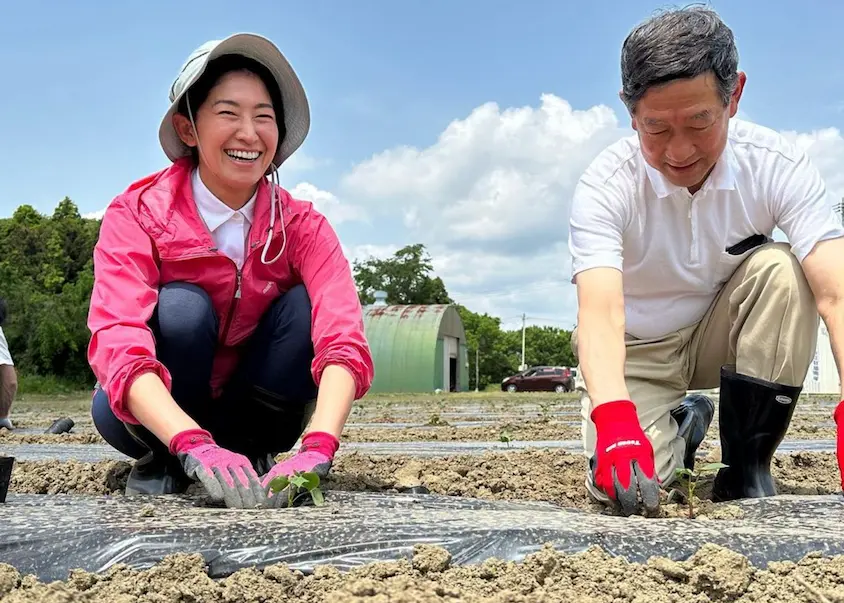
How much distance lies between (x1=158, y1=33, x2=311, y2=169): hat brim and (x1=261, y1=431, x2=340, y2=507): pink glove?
2.79ft

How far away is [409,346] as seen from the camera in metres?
21.1

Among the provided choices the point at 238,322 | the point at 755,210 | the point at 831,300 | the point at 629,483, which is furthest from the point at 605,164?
the point at 238,322

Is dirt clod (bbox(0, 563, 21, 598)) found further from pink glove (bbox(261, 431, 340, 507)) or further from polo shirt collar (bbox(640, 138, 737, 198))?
polo shirt collar (bbox(640, 138, 737, 198))

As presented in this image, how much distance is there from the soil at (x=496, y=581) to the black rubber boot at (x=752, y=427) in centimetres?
76

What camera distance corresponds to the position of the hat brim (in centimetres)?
191

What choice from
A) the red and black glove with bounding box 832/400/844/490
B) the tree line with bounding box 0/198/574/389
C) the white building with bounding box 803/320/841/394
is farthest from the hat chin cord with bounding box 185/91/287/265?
the white building with bounding box 803/320/841/394

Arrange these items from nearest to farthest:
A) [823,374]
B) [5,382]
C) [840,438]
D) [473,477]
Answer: [840,438]
[473,477]
[5,382]
[823,374]

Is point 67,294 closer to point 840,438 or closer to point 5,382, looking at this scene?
point 5,382

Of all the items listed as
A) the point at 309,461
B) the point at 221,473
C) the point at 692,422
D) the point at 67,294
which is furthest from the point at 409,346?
the point at 221,473

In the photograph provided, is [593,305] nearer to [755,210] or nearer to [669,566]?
[755,210]

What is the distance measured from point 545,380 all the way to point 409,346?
17.4 ft

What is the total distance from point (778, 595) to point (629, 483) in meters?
0.44

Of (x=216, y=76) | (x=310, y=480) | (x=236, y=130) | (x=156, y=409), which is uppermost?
(x=216, y=76)

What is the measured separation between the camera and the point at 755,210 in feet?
6.53
